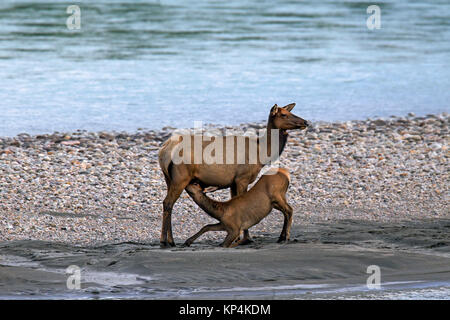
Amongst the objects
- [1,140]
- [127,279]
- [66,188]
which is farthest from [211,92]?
[127,279]

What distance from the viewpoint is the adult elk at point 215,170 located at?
8688 mm

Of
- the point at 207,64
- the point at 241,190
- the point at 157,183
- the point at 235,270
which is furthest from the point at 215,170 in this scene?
the point at 207,64

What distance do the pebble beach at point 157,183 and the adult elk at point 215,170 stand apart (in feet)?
3.10

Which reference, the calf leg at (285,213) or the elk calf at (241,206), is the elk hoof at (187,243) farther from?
the calf leg at (285,213)

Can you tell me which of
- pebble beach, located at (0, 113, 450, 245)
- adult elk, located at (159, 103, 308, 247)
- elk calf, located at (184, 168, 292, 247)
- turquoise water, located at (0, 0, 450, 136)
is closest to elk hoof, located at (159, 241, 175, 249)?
adult elk, located at (159, 103, 308, 247)

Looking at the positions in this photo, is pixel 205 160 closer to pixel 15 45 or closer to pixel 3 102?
pixel 3 102

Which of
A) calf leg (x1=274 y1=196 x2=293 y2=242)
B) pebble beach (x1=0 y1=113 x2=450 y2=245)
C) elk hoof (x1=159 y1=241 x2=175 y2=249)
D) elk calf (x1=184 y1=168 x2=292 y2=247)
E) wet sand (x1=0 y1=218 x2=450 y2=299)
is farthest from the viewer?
pebble beach (x1=0 y1=113 x2=450 y2=245)

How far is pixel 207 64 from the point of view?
86.4 ft

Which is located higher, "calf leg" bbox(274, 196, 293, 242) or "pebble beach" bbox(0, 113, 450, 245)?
"calf leg" bbox(274, 196, 293, 242)

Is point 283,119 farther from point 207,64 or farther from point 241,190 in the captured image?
point 207,64

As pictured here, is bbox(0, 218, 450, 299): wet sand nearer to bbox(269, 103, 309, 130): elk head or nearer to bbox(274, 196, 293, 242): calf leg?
bbox(274, 196, 293, 242): calf leg

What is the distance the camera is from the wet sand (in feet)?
24.5

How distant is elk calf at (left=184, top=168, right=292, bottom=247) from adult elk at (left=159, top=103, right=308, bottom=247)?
0.45ft

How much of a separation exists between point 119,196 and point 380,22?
94.1ft
